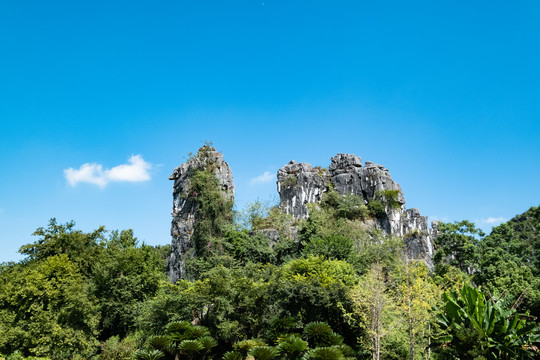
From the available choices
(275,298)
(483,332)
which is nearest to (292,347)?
(275,298)

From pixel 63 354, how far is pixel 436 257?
74.1ft

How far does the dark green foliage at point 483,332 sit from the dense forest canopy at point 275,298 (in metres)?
0.04

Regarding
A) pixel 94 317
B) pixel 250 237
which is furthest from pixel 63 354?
pixel 250 237

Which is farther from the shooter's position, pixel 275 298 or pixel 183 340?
pixel 275 298

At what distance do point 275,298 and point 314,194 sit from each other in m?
19.3

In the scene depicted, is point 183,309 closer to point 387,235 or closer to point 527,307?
point 527,307

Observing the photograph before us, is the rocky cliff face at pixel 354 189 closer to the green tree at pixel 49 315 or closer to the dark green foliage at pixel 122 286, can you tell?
the dark green foliage at pixel 122 286

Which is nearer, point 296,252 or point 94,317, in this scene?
point 94,317

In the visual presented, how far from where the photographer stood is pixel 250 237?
31.4 meters

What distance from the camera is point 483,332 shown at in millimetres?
12523

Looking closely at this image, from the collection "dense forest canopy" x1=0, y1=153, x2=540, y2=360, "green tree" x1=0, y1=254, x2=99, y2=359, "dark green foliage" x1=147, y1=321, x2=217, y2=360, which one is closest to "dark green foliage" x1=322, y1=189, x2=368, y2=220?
"dense forest canopy" x1=0, y1=153, x2=540, y2=360

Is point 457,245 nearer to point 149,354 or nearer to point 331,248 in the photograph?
point 331,248

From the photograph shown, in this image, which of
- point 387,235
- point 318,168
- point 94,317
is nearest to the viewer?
point 94,317

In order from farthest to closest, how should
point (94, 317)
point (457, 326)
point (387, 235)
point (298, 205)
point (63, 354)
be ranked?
point (298, 205), point (387, 235), point (94, 317), point (63, 354), point (457, 326)
